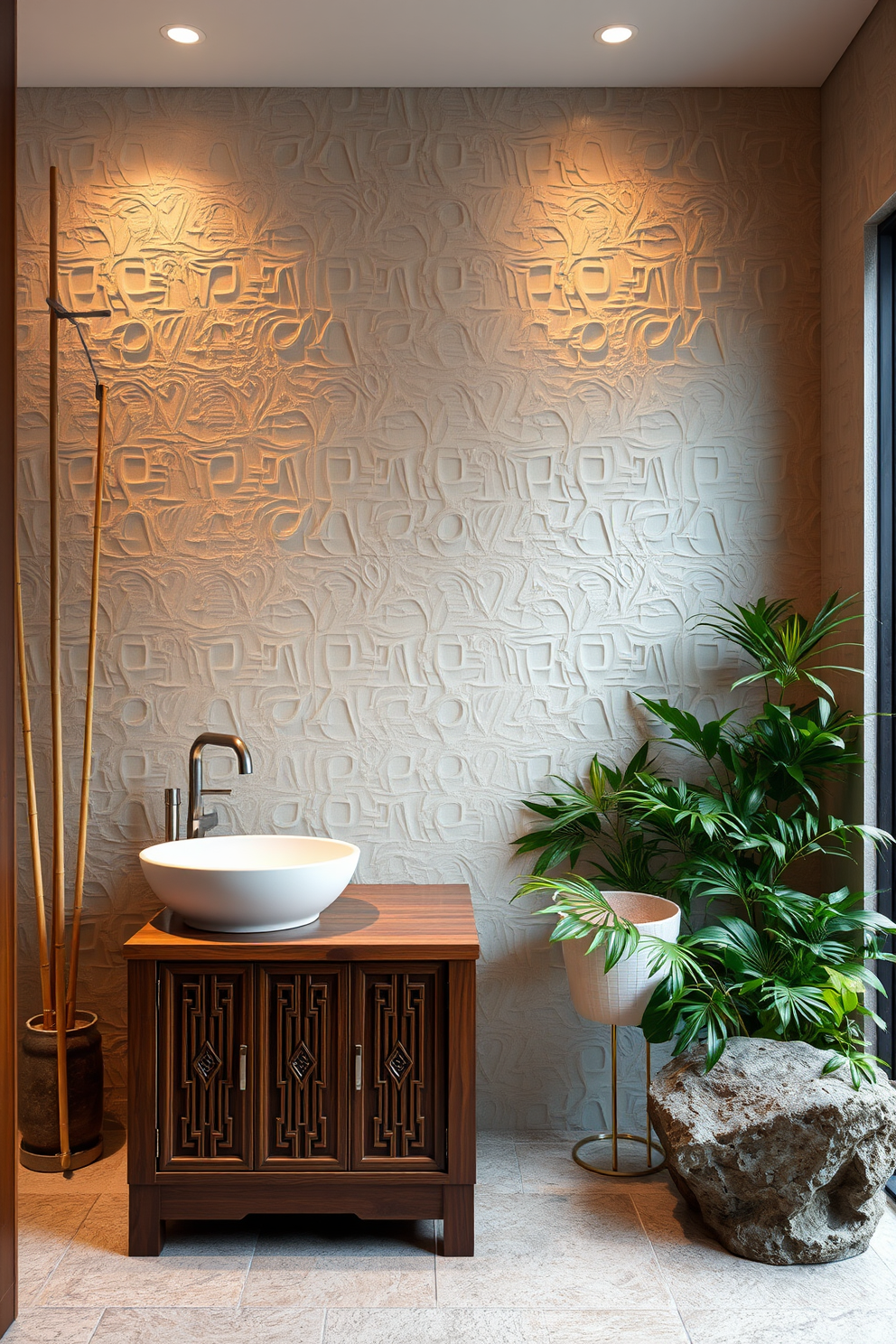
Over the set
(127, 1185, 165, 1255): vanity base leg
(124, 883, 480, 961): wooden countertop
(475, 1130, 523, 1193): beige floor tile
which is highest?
(124, 883, 480, 961): wooden countertop

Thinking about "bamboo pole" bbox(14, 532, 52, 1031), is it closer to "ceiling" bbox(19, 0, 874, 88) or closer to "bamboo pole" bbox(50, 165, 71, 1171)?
"bamboo pole" bbox(50, 165, 71, 1171)

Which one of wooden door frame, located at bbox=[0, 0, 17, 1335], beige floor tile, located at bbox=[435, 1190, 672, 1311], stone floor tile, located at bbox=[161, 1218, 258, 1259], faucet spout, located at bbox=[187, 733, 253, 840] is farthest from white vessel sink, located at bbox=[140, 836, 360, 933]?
beige floor tile, located at bbox=[435, 1190, 672, 1311]

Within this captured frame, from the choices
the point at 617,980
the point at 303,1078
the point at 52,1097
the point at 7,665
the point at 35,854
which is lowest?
the point at 52,1097

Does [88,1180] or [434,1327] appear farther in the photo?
[88,1180]

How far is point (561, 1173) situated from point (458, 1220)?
445 millimetres

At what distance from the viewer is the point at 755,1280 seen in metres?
2.12

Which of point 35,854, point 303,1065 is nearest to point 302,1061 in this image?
point 303,1065

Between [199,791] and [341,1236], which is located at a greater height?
[199,791]

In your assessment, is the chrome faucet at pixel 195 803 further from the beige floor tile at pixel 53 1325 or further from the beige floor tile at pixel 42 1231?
the beige floor tile at pixel 53 1325

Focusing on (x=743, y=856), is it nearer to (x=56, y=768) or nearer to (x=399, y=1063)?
(x=399, y=1063)

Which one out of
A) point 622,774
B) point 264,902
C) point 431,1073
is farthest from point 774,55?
point 431,1073

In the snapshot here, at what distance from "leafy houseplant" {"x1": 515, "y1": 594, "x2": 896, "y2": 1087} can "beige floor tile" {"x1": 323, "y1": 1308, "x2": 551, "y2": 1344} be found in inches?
24.1

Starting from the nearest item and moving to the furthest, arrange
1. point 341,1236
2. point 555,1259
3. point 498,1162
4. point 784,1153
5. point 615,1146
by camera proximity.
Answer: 1. point 784,1153
2. point 555,1259
3. point 341,1236
4. point 615,1146
5. point 498,1162

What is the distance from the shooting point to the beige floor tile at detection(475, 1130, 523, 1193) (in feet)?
8.32
